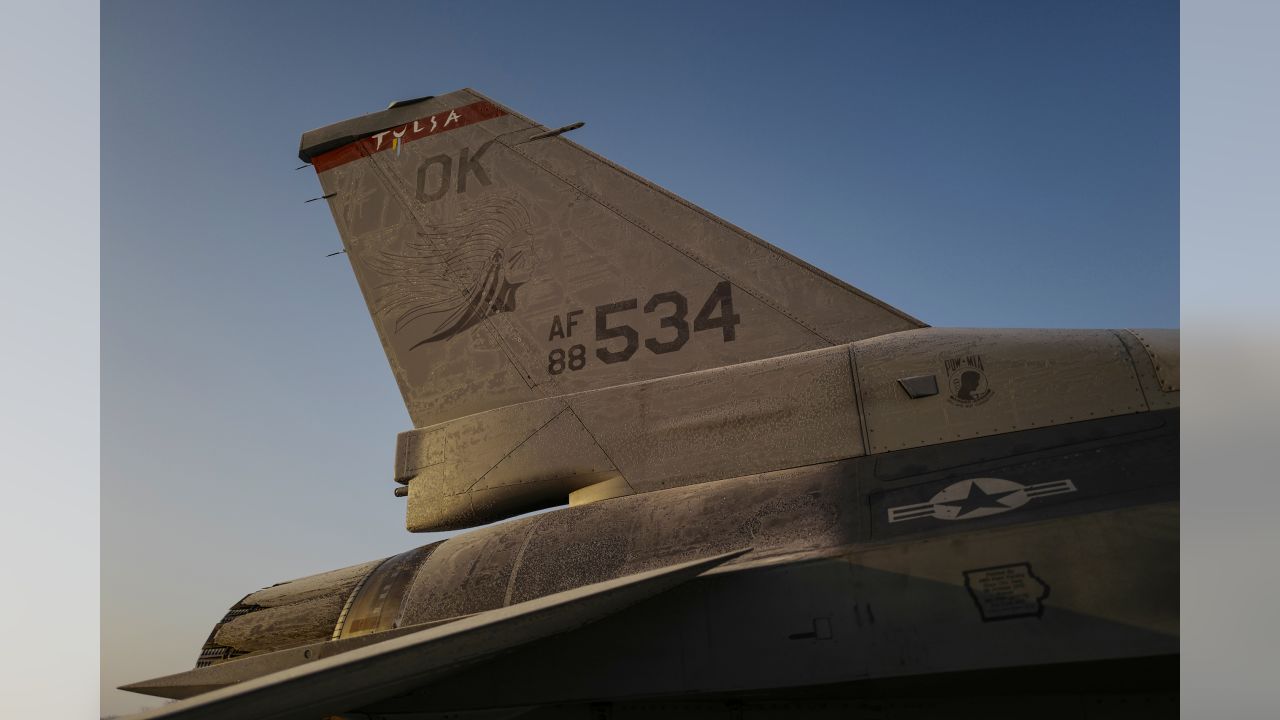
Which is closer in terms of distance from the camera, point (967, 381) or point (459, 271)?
point (967, 381)

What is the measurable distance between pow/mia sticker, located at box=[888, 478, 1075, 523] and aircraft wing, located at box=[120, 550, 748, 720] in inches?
32.0

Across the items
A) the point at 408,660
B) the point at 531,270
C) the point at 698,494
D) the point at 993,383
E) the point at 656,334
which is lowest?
the point at 408,660

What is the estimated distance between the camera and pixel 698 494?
4.53 metres

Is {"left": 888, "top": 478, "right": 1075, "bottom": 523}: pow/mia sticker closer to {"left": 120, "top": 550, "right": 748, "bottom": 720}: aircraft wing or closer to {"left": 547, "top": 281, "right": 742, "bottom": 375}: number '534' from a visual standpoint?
{"left": 120, "top": 550, "right": 748, "bottom": 720}: aircraft wing

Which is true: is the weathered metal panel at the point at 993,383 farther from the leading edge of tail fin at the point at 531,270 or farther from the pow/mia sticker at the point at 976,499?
→ the leading edge of tail fin at the point at 531,270

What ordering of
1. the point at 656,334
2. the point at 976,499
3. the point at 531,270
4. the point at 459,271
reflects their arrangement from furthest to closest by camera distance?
the point at 459,271 → the point at 531,270 → the point at 656,334 → the point at 976,499

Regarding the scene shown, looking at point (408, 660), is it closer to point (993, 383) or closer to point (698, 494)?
point (698, 494)

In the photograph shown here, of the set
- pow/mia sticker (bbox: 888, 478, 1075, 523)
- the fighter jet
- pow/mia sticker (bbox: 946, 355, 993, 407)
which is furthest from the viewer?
pow/mia sticker (bbox: 946, 355, 993, 407)

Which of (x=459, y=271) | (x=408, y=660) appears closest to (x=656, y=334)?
(x=459, y=271)

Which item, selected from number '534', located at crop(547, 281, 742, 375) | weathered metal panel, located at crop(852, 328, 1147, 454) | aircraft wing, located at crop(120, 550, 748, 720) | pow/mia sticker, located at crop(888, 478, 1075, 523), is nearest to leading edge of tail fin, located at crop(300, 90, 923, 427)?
number '534', located at crop(547, 281, 742, 375)

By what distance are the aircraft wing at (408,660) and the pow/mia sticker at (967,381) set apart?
1.30m

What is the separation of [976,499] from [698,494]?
1331 mm

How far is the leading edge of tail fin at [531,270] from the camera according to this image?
5168 millimetres

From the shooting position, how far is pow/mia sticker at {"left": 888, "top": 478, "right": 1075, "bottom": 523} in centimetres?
375
